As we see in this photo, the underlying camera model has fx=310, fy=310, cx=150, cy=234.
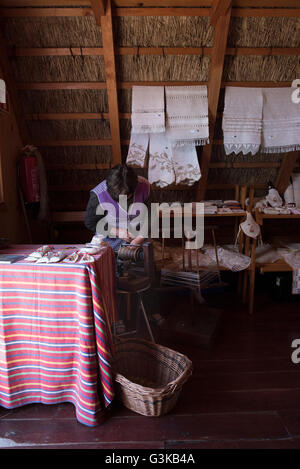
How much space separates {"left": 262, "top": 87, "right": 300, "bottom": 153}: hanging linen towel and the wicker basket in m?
2.23

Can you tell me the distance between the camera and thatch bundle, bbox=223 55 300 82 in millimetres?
2760

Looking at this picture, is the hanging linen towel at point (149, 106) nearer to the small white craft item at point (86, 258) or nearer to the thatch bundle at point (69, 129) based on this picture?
the thatch bundle at point (69, 129)

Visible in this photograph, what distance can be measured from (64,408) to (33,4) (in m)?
2.90

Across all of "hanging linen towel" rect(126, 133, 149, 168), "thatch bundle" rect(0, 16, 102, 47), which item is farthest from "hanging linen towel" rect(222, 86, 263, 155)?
"thatch bundle" rect(0, 16, 102, 47)

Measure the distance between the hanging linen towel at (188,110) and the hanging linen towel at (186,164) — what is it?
0.67 feet

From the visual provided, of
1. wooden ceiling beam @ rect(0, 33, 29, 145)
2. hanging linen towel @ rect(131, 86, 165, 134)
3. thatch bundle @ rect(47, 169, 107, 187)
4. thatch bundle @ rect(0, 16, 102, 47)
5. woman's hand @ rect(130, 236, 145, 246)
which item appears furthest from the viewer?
thatch bundle @ rect(47, 169, 107, 187)

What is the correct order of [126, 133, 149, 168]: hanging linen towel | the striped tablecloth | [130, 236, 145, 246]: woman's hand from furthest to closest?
[126, 133, 149, 168]: hanging linen towel, [130, 236, 145, 246]: woman's hand, the striped tablecloth

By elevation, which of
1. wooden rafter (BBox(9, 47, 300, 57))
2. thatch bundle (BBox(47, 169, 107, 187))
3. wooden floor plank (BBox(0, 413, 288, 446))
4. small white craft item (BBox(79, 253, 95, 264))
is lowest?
wooden floor plank (BBox(0, 413, 288, 446))

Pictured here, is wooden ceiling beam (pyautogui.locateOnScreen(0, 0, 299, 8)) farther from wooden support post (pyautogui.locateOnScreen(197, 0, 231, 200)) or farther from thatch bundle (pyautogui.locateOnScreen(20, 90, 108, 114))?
thatch bundle (pyautogui.locateOnScreen(20, 90, 108, 114))

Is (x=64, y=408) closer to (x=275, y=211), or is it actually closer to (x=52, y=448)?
(x=52, y=448)

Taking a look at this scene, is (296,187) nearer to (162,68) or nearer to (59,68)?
(162,68)

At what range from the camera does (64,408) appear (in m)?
1.75
